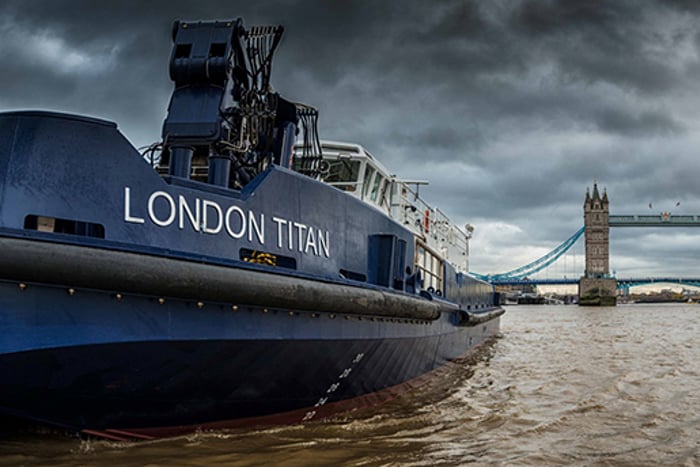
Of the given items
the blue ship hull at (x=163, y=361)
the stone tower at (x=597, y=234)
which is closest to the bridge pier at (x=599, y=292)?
the stone tower at (x=597, y=234)

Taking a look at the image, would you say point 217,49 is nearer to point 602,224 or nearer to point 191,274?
point 191,274

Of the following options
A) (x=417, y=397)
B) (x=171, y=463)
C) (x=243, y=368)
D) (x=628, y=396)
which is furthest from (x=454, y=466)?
(x=628, y=396)

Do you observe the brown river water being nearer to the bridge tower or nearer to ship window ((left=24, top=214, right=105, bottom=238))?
ship window ((left=24, top=214, right=105, bottom=238))

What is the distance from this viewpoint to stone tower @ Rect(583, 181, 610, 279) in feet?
295

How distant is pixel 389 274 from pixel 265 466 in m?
2.77

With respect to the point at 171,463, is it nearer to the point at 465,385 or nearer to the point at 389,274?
the point at 389,274

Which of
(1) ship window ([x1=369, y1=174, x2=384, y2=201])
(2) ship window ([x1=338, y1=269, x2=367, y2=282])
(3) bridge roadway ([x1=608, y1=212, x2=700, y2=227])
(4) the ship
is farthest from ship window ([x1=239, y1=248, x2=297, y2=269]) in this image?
(3) bridge roadway ([x1=608, y1=212, x2=700, y2=227])

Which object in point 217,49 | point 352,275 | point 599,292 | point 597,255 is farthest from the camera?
point 597,255

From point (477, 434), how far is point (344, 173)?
369cm

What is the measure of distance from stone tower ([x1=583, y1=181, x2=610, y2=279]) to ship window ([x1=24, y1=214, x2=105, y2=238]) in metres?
88.5

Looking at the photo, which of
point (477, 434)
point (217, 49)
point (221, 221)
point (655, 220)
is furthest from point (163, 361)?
point (655, 220)

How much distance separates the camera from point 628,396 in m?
7.47

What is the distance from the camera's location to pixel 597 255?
91812 mm

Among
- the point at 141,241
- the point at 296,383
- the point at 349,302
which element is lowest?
the point at 296,383
